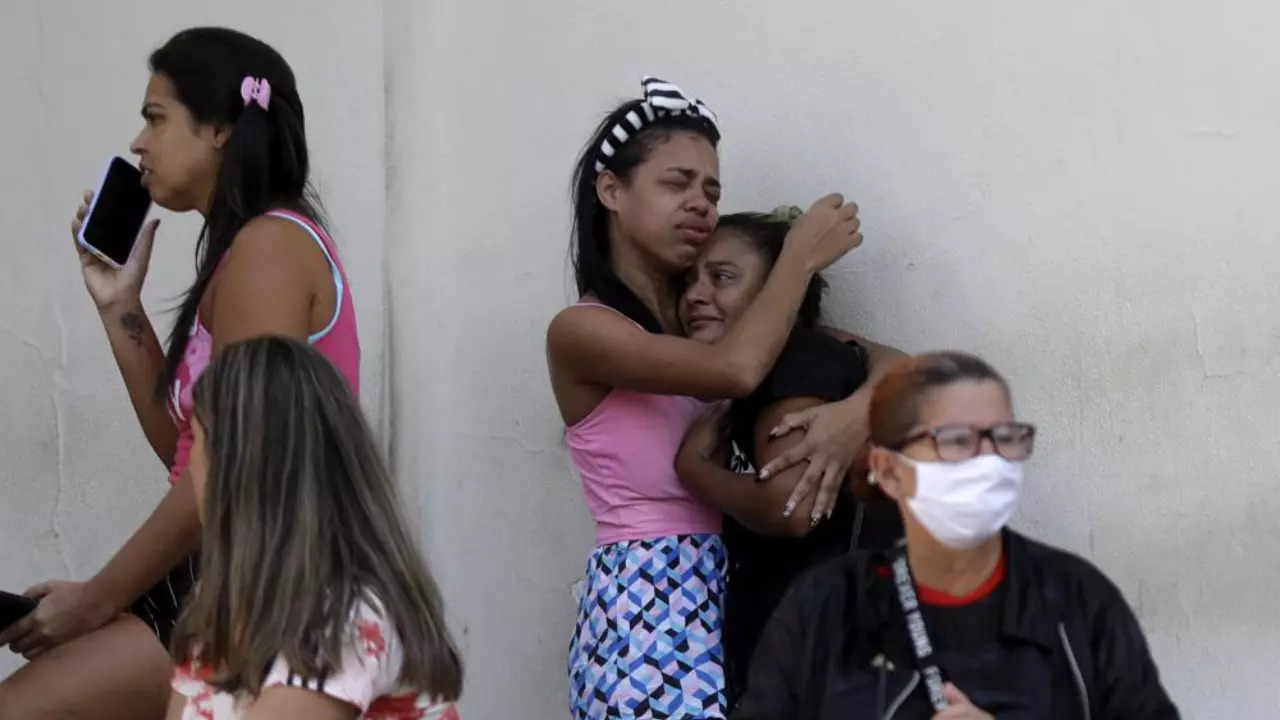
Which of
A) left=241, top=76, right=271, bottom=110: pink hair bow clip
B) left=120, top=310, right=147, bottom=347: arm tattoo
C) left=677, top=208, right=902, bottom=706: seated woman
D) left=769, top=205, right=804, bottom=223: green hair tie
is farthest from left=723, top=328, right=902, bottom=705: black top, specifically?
left=120, top=310, right=147, bottom=347: arm tattoo

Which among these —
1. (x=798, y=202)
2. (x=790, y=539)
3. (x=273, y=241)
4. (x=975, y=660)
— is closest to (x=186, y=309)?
(x=273, y=241)

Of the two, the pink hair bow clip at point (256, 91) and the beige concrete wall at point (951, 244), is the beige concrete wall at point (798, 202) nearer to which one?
the beige concrete wall at point (951, 244)

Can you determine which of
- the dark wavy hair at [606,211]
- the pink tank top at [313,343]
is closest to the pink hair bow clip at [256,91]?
the pink tank top at [313,343]

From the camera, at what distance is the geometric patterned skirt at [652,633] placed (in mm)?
3338

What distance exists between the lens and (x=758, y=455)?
11.3ft

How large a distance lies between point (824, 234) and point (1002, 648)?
106 centimetres

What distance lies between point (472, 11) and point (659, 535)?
162 cm

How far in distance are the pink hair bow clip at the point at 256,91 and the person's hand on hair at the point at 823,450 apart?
3.75 ft


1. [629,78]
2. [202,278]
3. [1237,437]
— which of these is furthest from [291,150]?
[1237,437]

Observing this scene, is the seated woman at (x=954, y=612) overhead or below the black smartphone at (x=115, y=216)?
below

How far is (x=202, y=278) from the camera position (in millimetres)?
3424

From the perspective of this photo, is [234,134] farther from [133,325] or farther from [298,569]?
[298,569]

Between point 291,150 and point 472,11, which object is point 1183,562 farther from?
point 472,11

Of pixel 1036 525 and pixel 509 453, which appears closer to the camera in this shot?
pixel 1036 525
